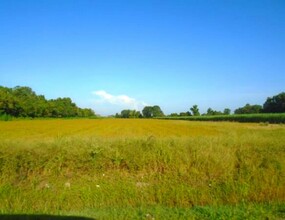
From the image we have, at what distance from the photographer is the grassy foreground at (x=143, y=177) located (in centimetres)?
770

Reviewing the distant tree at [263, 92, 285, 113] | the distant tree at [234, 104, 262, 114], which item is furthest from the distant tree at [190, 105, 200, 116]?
the distant tree at [263, 92, 285, 113]

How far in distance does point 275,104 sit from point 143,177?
362ft

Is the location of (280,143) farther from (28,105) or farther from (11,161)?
(28,105)

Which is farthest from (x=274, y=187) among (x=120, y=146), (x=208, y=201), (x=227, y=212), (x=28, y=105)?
(x=28, y=105)

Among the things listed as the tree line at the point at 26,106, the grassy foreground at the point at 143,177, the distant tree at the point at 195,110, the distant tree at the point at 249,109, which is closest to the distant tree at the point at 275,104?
the distant tree at the point at 249,109

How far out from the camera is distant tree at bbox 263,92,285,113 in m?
104

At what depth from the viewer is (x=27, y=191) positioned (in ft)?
27.7

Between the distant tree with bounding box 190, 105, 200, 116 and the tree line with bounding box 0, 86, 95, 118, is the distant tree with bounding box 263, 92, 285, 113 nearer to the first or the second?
the distant tree with bounding box 190, 105, 200, 116

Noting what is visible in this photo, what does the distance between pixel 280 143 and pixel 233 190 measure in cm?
368

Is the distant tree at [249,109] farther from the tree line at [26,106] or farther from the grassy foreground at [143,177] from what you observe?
the grassy foreground at [143,177]

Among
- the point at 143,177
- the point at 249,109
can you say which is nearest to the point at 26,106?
the point at 143,177

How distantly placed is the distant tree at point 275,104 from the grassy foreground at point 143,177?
103700mm

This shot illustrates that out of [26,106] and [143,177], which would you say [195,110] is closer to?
[26,106]

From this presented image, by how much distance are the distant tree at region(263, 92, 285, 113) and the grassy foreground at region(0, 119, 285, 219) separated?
104 meters
